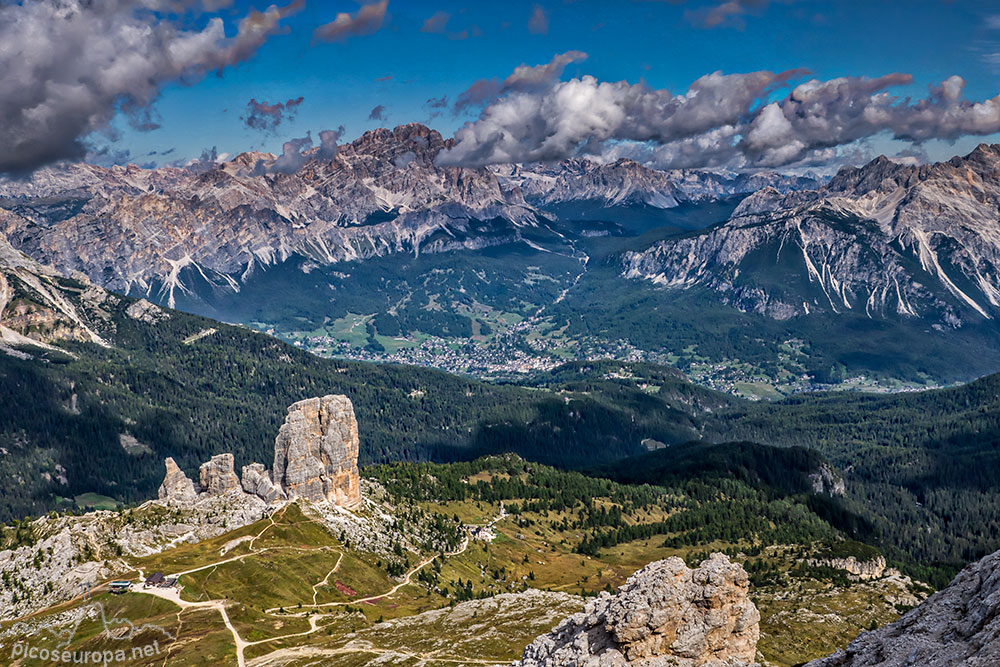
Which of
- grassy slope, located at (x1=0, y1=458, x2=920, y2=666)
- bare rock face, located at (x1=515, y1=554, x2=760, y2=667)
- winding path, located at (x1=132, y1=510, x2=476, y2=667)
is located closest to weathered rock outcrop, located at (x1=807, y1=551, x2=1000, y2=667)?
bare rock face, located at (x1=515, y1=554, x2=760, y2=667)

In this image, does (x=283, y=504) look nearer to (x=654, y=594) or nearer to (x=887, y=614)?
(x=654, y=594)

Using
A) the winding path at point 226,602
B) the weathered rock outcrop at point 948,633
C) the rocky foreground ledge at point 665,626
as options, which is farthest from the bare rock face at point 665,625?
the winding path at point 226,602

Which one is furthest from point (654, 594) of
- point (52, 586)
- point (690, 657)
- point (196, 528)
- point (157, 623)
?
point (196, 528)

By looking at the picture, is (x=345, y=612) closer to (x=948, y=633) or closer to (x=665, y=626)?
(x=665, y=626)

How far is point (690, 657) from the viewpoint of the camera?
3123 inches

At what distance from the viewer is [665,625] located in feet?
258

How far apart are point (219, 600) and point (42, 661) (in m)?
31.8

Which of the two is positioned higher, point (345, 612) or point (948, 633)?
point (948, 633)

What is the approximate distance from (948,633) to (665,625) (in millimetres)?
39300

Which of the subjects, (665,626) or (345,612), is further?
(345,612)

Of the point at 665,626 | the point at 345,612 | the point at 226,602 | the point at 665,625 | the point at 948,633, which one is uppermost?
the point at 948,633

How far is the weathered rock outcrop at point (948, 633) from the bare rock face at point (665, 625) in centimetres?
2716

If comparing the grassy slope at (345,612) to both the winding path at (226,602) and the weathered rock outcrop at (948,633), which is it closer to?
the winding path at (226,602)

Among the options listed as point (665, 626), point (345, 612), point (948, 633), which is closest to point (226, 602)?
point (345, 612)
